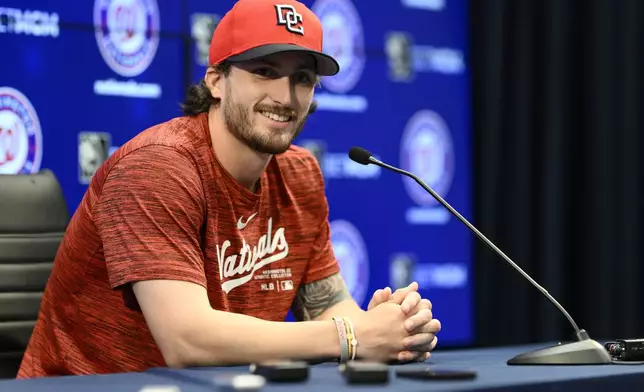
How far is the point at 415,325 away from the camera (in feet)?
6.40

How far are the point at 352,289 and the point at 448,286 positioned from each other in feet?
1.80

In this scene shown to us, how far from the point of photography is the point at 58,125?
3.31 m

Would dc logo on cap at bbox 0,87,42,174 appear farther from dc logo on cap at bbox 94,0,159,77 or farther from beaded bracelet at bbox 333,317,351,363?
beaded bracelet at bbox 333,317,351,363

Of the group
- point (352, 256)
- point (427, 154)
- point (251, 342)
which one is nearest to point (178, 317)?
point (251, 342)

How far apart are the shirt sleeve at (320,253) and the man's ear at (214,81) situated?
35cm

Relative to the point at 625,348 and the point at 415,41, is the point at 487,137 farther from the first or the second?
the point at 625,348

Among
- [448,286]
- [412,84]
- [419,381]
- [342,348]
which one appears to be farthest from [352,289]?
[419,381]

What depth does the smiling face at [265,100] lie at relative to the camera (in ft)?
7.40

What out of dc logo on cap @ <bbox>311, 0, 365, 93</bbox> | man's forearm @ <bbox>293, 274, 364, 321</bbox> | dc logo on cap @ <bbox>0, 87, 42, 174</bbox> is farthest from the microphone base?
dc logo on cap @ <bbox>311, 0, 365, 93</bbox>

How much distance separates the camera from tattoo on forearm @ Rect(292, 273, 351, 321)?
2.47 metres

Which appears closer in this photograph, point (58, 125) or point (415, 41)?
point (58, 125)

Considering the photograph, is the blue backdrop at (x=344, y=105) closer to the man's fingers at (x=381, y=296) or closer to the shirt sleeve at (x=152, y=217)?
the shirt sleeve at (x=152, y=217)

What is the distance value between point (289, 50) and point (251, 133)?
0.22 metres

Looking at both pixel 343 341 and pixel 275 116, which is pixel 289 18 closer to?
pixel 275 116
